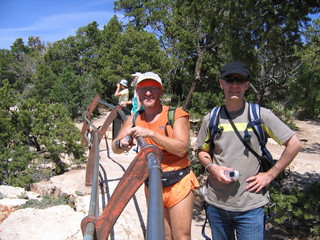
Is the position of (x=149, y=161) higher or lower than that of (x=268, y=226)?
higher

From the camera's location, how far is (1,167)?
21.7 ft

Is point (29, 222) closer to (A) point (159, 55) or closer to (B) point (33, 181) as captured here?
(B) point (33, 181)

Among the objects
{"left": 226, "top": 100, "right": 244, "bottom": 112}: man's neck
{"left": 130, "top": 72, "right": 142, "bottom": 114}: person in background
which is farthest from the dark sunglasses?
{"left": 130, "top": 72, "right": 142, "bottom": 114}: person in background

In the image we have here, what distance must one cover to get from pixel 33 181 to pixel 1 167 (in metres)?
1.08

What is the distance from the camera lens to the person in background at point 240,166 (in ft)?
6.22

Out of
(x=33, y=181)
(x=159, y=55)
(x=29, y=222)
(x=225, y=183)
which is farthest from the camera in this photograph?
(x=159, y=55)

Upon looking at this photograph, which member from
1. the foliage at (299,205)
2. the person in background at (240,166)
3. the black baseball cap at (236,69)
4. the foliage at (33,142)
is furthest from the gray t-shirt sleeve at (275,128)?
the foliage at (33,142)

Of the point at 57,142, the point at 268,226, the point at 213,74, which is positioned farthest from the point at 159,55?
the point at 268,226

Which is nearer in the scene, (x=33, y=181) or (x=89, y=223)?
(x=89, y=223)

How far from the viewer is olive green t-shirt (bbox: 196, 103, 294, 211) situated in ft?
6.25

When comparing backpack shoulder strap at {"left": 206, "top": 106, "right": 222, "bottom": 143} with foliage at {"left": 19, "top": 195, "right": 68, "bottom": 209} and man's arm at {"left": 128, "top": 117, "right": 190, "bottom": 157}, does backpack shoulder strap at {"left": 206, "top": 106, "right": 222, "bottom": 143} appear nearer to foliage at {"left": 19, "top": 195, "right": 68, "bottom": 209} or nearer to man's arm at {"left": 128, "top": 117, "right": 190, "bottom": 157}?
man's arm at {"left": 128, "top": 117, "right": 190, "bottom": 157}

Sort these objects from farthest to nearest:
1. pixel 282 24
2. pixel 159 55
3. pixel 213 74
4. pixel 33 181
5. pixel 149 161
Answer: pixel 159 55
pixel 213 74
pixel 33 181
pixel 282 24
pixel 149 161

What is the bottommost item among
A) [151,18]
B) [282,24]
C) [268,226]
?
[268,226]

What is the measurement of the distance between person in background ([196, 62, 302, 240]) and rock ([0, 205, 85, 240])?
1.90m
